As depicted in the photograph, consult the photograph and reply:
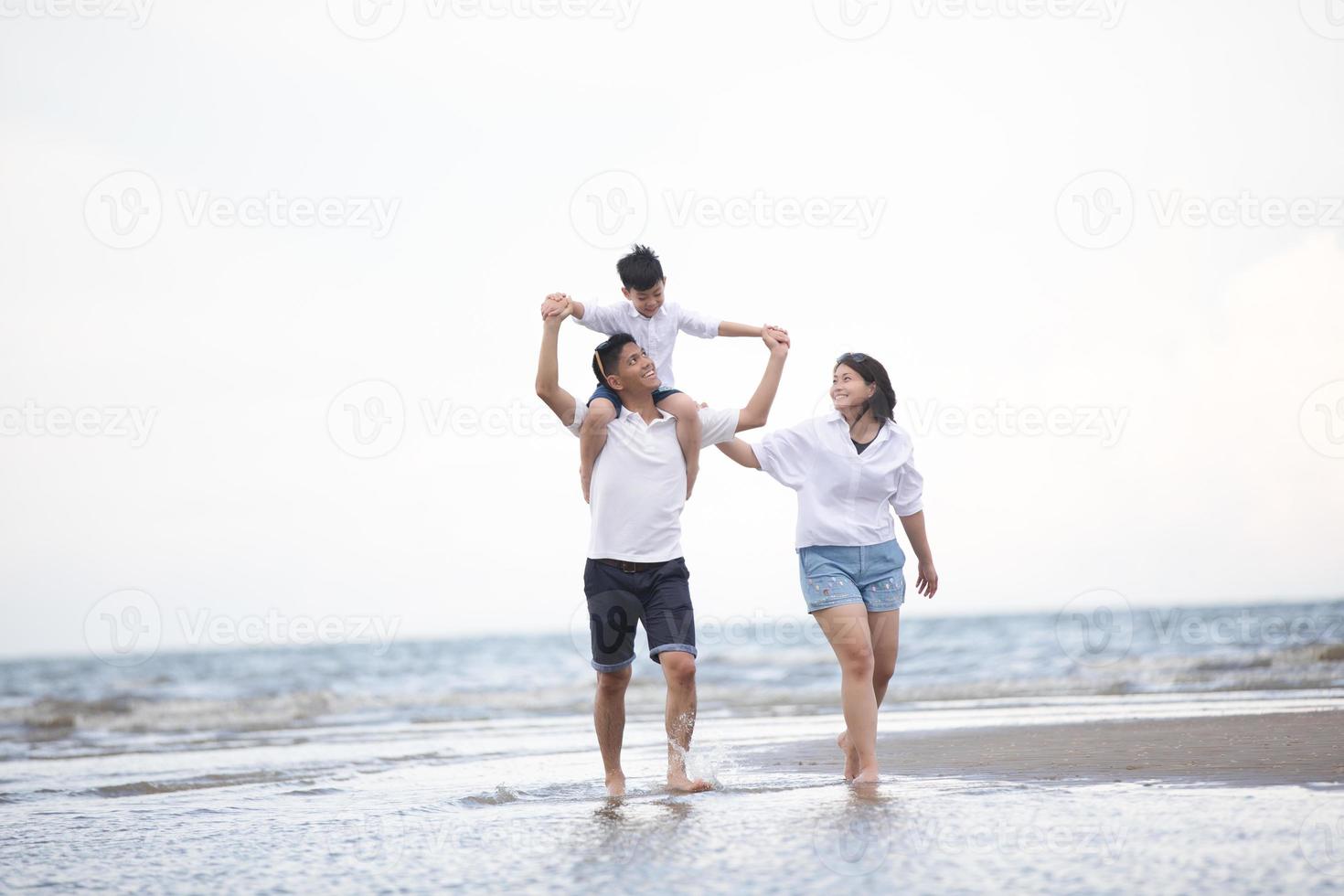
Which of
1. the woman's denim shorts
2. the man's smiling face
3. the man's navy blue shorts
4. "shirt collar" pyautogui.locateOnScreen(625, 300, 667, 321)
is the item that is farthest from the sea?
"shirt collar" pyautogui.locateOnScreen(625, 300, 667, 321)

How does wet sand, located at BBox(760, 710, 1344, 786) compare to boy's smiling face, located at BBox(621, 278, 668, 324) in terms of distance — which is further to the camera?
boy's smiling face, located at BBox(621, 278, 668, 324)

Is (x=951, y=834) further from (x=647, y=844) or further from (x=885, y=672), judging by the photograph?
(x=885, y=672)

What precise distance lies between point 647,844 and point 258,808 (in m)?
2.57

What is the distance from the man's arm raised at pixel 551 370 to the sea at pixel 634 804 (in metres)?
1.58

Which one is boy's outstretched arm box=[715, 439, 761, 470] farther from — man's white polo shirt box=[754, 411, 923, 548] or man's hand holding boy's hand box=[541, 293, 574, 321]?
man's hand holding boy's hand box=[541, 293, 574, 321]

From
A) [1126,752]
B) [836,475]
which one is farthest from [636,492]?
[1126,752]

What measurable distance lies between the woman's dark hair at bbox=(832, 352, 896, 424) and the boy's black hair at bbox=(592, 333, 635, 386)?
3.04 feet

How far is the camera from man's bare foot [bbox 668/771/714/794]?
16.0ft

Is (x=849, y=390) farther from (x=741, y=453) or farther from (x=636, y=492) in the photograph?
(x=636, y=492)

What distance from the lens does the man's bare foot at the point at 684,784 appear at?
4.88 m

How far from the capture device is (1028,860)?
3.12 metres

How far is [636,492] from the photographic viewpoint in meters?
4.77

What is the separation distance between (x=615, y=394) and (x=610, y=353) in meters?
0.18

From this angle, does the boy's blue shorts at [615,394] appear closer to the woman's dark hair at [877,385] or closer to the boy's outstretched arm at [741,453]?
the boy's outstretched arm at [741,453]
